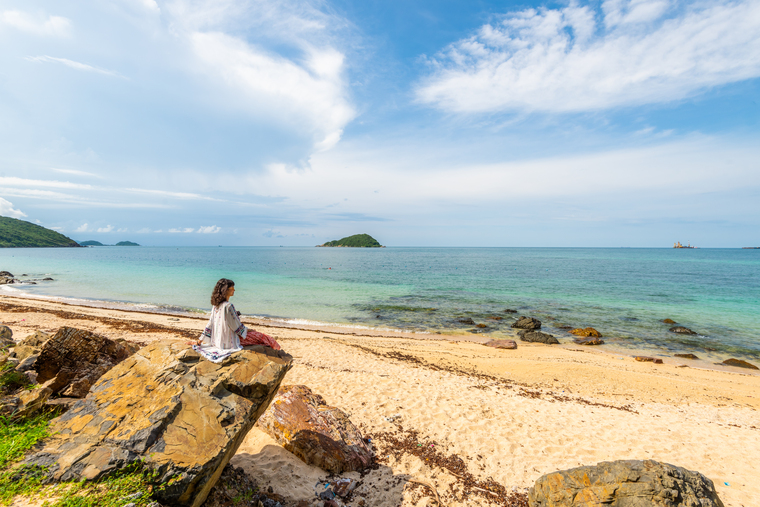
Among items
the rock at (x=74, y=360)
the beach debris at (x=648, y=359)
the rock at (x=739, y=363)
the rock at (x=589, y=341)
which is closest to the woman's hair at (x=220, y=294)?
the rock at (x=74, y=360)

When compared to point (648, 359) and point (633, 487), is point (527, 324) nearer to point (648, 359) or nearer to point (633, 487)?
A: point (648, 359)

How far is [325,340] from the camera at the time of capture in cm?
1984

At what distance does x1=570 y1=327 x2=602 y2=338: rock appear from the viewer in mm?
24234

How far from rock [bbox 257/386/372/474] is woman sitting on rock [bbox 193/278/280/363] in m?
2.43

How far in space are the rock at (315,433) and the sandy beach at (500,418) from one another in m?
0.25

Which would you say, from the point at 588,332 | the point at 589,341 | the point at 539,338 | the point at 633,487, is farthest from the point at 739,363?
the point at 633,487

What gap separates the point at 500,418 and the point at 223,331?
8.20 meters

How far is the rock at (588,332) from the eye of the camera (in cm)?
2423

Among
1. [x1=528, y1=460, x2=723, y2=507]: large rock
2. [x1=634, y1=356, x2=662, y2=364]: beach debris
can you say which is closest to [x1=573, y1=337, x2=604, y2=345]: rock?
[x1=634, y1=356, x2=662, y2=364]: beach debris

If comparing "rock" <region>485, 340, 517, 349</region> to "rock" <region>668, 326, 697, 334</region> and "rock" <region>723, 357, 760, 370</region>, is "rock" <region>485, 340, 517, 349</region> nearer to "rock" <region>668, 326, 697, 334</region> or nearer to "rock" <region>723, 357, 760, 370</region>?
"rock" <region>723, 357, 760, 370</region>

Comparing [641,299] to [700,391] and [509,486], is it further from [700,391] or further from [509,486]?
[509,486]

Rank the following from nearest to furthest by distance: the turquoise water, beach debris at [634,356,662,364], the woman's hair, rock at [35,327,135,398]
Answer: the woman's hair, rock at [35,327,135,398], beach debris at [634,356,662,364], the turquoise water

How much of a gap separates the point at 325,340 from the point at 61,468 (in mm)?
16196

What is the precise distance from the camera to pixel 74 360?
718 centimetres
